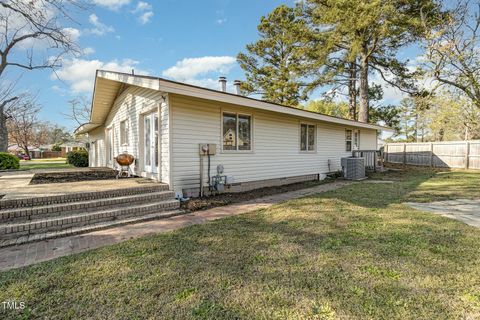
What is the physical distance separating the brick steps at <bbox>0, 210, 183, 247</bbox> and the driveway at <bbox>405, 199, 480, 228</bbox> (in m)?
5.48

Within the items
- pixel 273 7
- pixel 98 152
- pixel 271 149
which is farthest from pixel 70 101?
pixel 271 149

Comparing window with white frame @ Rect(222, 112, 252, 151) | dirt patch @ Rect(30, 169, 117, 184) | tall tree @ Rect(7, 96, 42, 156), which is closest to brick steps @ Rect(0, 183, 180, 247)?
window with white frame @ Rect(222, 112, 252, 151)

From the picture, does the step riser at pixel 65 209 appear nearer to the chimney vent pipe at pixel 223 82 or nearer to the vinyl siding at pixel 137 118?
the vinyl siding at pixel 137 118

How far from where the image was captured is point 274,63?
20.5m

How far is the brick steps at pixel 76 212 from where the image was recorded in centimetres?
373

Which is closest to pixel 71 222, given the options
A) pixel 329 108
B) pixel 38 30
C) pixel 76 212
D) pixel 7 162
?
pixel 76 212

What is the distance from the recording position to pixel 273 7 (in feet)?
62.7

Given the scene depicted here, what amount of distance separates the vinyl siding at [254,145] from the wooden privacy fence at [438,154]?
28.5ft

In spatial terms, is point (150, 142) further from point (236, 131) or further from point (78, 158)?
point (78, 158)

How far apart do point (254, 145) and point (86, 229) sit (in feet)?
16.9

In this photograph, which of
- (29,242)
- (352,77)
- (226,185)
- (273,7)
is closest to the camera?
(29,242)

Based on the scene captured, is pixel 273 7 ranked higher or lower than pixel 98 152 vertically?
higher

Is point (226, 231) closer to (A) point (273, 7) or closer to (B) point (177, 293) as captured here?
(B) point (177, 293)

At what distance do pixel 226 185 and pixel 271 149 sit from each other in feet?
7.65
